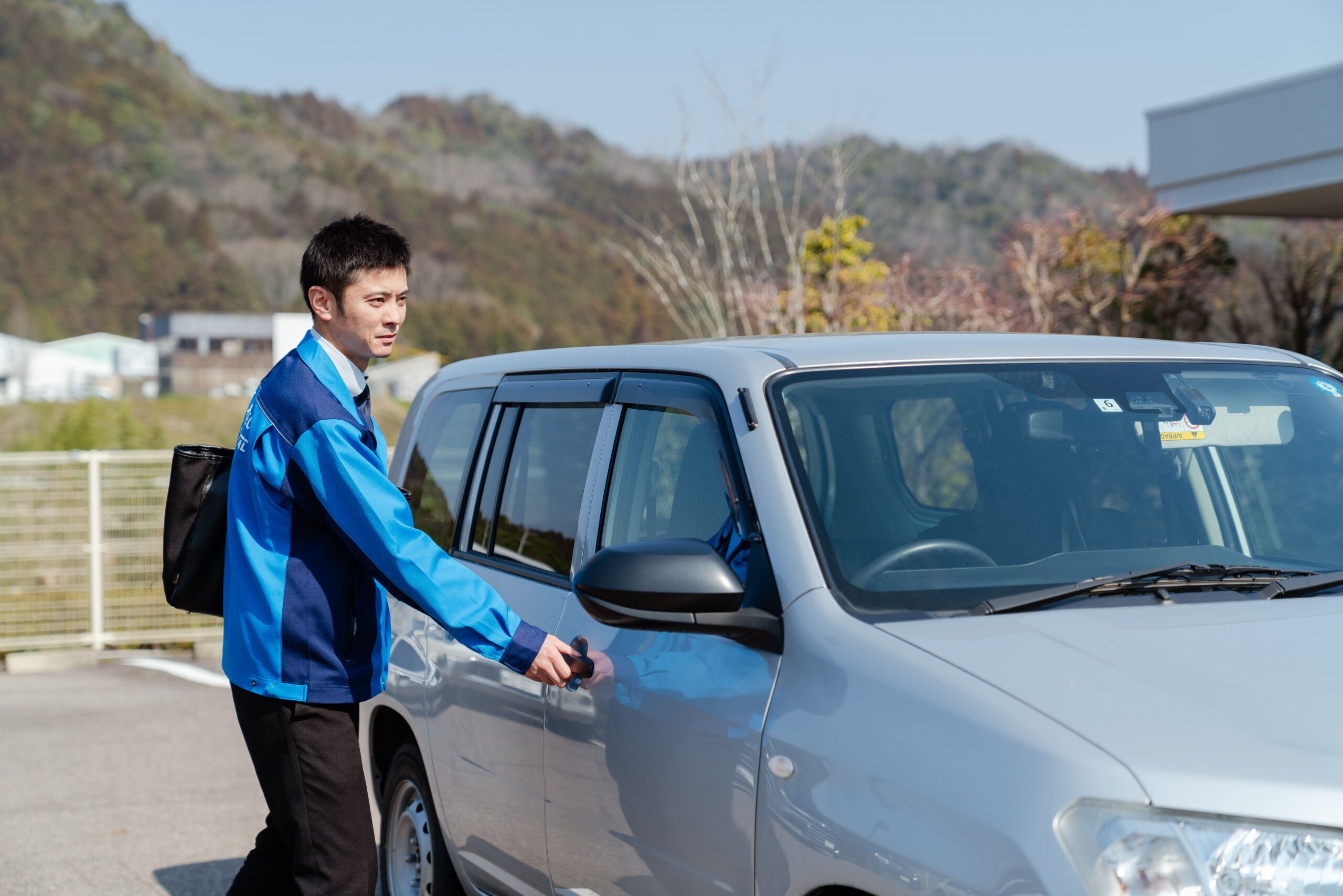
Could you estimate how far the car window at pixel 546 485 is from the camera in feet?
12.1

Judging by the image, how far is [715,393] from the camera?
320 centimetres

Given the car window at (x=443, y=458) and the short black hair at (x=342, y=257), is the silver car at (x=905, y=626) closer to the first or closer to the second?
the car window at (x=443, y=458)

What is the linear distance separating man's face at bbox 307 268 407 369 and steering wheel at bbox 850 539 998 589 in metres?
1.36

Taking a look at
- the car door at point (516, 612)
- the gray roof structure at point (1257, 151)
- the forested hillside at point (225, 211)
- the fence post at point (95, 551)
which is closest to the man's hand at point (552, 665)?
the car door at point (516, 612)

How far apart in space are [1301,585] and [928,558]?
73 centimetres

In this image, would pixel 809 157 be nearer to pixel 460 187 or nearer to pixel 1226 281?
pixel 1226 281

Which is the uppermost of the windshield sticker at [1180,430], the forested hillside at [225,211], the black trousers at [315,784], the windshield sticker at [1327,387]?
the forested hillside at [225,211]

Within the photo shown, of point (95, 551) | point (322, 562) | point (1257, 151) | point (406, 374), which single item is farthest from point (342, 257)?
point (406, 374)

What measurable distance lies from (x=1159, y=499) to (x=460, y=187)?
192463 mm

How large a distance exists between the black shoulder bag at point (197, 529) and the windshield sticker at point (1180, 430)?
2.25m

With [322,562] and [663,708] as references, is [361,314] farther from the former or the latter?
[663,708]

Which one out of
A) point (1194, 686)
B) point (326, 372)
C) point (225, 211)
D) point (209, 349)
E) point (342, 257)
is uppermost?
point (225, 211)

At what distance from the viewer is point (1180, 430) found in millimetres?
3256

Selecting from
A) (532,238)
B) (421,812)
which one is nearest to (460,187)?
(532,238)
